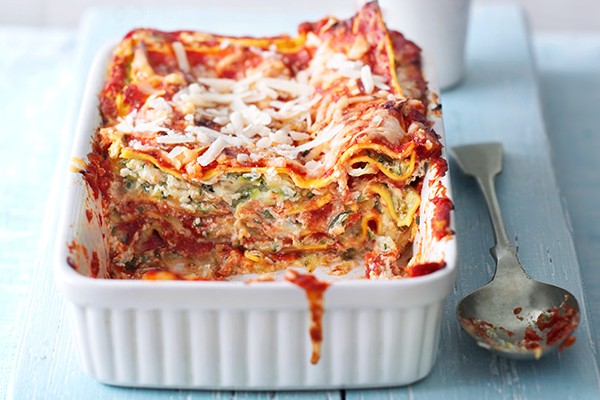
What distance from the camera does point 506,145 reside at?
12.7ft

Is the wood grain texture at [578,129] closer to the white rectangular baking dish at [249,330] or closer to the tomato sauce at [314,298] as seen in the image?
the white rectangular baking dish at [249,330]

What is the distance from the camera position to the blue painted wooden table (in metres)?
2.76

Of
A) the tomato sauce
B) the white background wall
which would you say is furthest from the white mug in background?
the white background wall

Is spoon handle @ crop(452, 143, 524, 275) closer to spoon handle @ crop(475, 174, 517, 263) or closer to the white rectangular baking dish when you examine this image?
spoon handle @ crop(475, 174, 517, 263)

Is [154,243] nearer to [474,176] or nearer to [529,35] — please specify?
[474,176]

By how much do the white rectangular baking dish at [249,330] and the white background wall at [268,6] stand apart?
3.66 meters

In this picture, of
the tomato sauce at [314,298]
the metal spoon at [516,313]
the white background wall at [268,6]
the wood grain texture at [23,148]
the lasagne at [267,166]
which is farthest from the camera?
the white background wall at [268,6]

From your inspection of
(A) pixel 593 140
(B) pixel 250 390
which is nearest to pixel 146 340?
(B) pixel 250 390

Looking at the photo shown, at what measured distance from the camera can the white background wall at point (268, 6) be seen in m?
6.10

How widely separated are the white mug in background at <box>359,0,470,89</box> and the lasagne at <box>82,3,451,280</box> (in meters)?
0.69

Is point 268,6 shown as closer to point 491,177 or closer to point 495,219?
point 491,177

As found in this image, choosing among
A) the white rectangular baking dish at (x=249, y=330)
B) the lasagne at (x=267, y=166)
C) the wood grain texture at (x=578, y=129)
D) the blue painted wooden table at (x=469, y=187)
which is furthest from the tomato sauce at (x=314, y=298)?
the wood grain texture at (x=578, y=129)

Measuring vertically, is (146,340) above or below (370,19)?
below

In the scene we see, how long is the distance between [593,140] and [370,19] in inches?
50.1
